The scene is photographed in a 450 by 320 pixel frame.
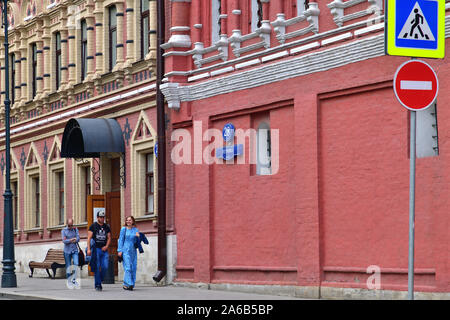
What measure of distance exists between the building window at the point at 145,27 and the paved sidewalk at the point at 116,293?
5989mm

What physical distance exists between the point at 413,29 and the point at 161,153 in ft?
49.6

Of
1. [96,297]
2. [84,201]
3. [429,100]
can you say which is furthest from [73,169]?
[429,100]

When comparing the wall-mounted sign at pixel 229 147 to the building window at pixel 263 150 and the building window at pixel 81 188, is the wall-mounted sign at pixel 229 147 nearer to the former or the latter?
the building window at pixel 263 150

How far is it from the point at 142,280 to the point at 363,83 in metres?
10.0

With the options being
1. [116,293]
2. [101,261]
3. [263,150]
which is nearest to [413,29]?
[263,150]

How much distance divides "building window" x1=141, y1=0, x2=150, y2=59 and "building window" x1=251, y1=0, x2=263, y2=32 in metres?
5.49

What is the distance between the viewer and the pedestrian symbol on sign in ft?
42.3

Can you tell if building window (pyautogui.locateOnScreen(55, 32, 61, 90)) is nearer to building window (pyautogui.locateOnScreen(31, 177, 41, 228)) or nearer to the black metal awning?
building window (pyautogui.locateOnScreen(31, 177, 41, 228))

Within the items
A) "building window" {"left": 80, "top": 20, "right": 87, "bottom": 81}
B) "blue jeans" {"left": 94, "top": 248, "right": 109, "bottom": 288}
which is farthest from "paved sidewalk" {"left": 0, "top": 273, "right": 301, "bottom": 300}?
"building window" {"left": 80, "top": 20, "right": 87, "bottom": 81}

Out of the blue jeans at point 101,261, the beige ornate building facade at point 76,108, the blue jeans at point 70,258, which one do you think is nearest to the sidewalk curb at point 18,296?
the blue jeans at point 101,261

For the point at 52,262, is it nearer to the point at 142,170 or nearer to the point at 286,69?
the point at 142,170

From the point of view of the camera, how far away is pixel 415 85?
512 inches

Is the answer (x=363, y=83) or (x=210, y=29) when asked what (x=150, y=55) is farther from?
(x=363, y=83)

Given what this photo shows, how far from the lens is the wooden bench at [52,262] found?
32.8 metres
